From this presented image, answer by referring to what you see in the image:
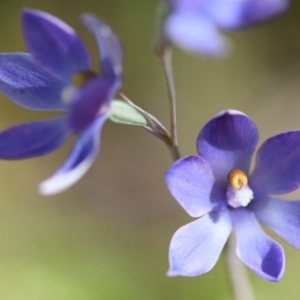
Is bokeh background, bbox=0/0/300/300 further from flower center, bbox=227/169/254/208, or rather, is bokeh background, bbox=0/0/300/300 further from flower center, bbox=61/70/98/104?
flower center, bbox=61/70/98/104

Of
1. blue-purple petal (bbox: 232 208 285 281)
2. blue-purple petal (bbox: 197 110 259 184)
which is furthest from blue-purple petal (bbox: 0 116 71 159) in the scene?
blue-purple petal (bbox: 232 208 285 281)

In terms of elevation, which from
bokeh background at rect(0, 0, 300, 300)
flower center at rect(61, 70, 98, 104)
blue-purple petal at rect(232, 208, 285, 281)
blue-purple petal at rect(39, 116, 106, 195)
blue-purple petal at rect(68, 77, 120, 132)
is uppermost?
blue-purple petal at rect(68, 77, 120, 132)

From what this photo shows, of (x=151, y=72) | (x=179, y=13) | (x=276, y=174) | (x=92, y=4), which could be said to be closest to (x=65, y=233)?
(x=151, y=72)

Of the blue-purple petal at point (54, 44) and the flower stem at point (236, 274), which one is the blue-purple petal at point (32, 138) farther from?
the flower stem at point (236, 274)

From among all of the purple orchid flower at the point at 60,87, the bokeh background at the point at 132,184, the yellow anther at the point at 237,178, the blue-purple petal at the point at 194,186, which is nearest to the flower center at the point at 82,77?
the purple orchid flower at the point at 60,87

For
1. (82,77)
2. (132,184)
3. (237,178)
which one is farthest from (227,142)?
(132,184)

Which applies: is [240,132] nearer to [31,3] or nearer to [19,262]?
[19,262]

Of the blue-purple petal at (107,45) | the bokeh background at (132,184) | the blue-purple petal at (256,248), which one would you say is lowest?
the bokeh background at (132,184)
